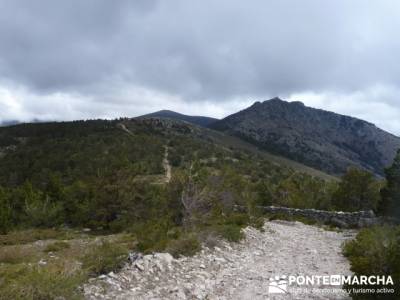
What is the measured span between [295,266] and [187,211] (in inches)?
240

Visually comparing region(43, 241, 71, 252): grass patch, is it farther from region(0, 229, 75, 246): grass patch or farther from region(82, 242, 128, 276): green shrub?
region(82, 242, 128, 276): green shrub

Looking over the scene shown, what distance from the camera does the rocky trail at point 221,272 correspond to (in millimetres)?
8109

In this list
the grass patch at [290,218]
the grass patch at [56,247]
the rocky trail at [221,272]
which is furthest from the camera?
the grass patch at [290,218]

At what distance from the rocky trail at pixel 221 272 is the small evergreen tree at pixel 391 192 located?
1386cm

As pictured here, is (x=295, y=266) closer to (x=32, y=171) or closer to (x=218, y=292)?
(x=218, y=292)

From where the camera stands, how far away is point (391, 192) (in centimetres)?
2736

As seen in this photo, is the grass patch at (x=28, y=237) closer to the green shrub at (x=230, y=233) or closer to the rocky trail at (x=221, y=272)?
the green shrub at (x=230, y=233)

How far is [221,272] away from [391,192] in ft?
70.6

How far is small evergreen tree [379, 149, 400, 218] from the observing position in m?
26.2

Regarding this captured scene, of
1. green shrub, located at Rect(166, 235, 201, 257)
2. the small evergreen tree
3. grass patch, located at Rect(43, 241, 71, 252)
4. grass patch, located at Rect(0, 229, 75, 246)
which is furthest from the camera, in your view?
the small evergreen tree

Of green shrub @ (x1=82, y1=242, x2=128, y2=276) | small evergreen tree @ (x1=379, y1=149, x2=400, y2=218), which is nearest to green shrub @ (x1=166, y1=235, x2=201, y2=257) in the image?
green shrub @ (x1=82, y1=242, x2=128, y2=276)

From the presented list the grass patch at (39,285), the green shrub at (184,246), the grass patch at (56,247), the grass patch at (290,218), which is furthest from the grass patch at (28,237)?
the grass patch at (290,218)

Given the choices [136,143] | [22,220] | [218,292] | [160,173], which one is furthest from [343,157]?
[218,292]

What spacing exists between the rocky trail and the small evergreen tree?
546 inches
